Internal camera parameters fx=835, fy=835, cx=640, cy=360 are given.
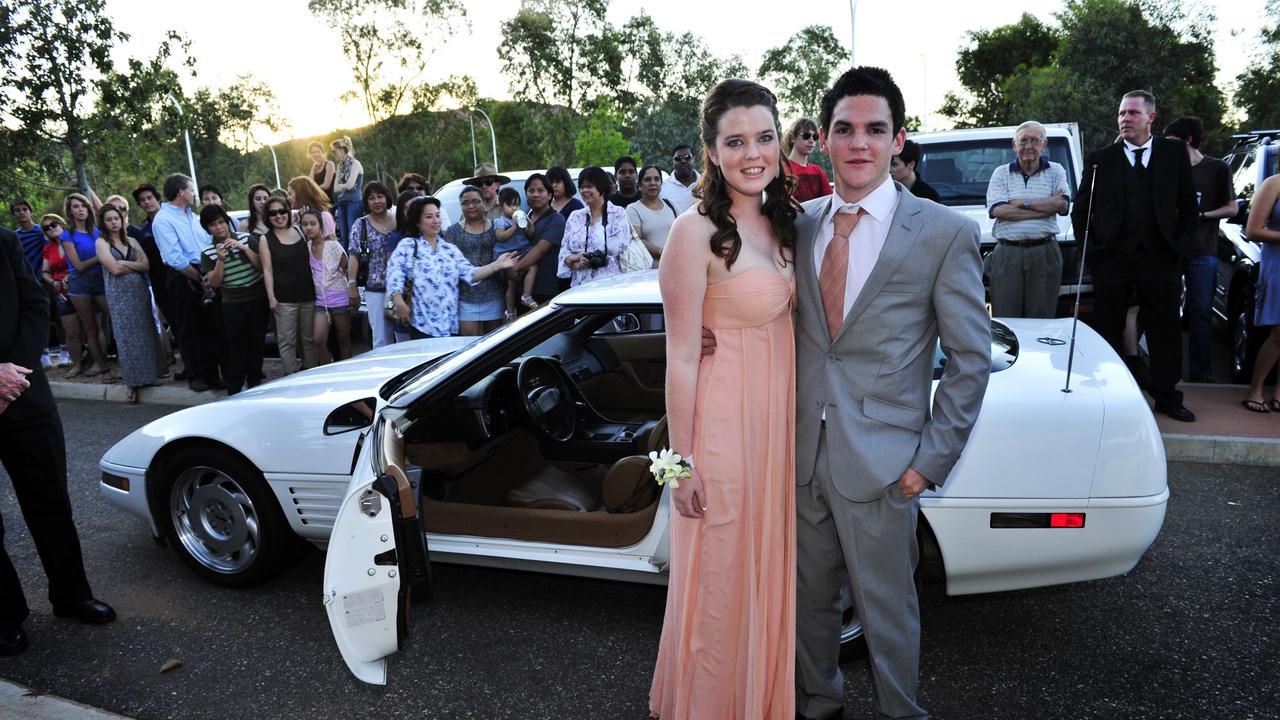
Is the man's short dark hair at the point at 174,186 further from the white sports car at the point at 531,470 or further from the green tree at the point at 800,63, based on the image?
the green tree at the point at 800,63

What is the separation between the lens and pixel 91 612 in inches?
143

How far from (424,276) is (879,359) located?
4656mm

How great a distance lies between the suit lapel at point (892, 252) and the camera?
2158 millimetres

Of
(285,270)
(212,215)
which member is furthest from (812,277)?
(212,215)

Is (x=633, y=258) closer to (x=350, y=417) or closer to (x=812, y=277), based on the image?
(x=350, y=417)

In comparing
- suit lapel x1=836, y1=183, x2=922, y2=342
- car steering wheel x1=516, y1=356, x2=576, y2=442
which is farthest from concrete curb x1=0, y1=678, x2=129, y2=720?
suit lapel x1=836, y1=183, x2=922, y2=342

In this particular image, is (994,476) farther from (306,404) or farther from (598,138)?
(598,138)

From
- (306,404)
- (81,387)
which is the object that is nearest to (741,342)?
(306,404)

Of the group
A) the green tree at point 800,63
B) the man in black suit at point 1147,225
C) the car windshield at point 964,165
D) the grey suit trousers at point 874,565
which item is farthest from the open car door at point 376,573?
the green tree at point 800,63

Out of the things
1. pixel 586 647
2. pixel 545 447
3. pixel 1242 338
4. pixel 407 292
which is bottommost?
pixel 586 647

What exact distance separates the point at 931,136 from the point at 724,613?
6818 millimetres

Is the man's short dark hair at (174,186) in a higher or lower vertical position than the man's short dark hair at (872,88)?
higher

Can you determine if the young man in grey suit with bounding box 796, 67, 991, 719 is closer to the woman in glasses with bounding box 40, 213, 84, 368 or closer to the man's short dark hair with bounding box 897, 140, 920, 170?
the man's short dark hair with bounding box 897, 140, 920, 170

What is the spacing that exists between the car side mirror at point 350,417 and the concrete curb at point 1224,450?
4368mm
